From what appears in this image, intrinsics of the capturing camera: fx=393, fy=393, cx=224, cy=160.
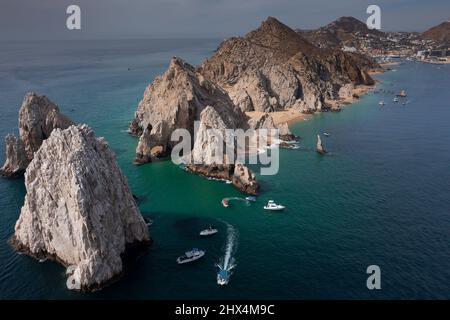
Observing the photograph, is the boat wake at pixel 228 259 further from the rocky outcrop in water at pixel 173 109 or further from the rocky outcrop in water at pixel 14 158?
the rocky outcrop in water at pixel 14 158

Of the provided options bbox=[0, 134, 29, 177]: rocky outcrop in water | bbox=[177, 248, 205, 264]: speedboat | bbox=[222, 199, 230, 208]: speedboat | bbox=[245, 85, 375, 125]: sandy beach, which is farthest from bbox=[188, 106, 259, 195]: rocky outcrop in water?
bbox=[245, 85, 375, 125]: sandy beach

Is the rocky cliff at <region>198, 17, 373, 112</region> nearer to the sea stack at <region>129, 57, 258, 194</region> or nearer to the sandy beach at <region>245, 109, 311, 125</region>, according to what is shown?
the sandy beach at <region>245, 109, 311, 125</region>

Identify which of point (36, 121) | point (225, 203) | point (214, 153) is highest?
point (36, 121)

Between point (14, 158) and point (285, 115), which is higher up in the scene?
point (285, 115)

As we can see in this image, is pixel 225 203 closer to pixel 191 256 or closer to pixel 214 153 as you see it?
pixel 214 153

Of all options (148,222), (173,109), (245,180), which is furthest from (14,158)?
(245,180)
